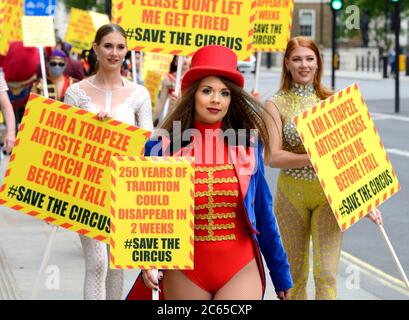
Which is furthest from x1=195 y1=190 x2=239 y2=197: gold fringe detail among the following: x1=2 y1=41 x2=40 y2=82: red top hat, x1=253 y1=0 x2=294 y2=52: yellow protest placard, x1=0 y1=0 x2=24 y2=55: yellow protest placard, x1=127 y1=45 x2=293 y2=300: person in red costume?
x1=2 y1=41 x2=40 y2=82: red top hat

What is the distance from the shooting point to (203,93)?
5.27 m

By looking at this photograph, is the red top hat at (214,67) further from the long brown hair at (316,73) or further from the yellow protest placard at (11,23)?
the yellow protest placard at (11,23)

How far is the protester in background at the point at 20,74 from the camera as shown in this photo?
14.5 m

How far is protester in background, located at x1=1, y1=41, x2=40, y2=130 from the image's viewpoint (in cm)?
1452

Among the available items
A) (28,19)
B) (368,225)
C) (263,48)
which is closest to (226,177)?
(263,48)

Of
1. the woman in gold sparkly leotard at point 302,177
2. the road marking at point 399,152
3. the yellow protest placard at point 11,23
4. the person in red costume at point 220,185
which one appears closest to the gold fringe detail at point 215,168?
the person in red costume at point 220,185

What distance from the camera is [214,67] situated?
5223mm

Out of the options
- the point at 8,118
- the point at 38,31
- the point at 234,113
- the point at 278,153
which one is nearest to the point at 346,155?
the point at 278,153

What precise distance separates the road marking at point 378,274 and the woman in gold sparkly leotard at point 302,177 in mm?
1993

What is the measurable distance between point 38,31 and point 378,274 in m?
5.79

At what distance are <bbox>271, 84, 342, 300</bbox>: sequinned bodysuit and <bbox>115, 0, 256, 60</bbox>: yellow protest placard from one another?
6.58 feet

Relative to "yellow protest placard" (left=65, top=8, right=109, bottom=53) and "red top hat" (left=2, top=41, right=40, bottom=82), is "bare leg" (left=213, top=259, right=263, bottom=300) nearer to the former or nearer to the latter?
"red top hat" (left=2, top=41, right=40, bottom=82)
